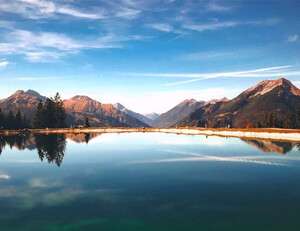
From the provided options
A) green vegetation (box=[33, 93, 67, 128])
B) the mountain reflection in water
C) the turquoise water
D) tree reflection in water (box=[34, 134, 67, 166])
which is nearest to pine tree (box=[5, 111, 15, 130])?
green vegetation (box=[33, 93, 67, 128])

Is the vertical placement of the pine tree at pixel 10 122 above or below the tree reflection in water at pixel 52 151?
above

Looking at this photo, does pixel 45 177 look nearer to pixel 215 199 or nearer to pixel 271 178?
pixel 215 199

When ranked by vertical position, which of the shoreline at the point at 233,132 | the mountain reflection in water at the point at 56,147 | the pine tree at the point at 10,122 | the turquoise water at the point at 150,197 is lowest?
the turquoise water at the point at 150,197

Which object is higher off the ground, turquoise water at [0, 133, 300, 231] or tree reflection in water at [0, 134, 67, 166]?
tree reflection in water at [0, 134, 67, 166]

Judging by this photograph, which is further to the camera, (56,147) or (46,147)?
(56,147)

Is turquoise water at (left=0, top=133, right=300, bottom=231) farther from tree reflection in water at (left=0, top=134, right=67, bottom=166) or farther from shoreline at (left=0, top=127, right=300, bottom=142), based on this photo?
shoreline at (left=0, top=127, right=300, bottom=142)

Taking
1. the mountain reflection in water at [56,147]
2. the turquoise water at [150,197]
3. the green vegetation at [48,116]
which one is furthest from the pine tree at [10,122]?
the turquoise water at [150,197]

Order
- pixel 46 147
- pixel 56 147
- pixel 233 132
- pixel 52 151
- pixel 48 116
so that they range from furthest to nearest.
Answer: pixel 48 116
pixel 233 132
pixel 56 147
pixel 46 147
pixel 52 151

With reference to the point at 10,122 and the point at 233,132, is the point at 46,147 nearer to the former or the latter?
the point at 233,132

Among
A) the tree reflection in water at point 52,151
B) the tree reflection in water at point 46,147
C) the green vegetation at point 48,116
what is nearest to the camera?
the tree reflection in water at point 52,151

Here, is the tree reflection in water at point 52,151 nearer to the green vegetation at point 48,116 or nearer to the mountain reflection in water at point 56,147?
the mountain reflection in water at point 56,147

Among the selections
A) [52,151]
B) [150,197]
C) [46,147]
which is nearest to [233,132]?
[46,147]

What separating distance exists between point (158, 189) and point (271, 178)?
36.7 ft

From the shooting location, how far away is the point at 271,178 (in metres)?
25.9
